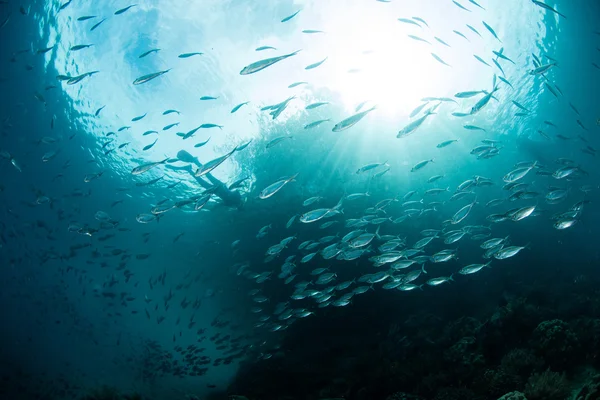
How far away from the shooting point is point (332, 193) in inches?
626

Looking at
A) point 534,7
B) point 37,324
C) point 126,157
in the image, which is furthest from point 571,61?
point 37,324

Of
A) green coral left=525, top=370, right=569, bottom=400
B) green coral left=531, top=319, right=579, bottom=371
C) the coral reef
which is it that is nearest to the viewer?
the coral reef

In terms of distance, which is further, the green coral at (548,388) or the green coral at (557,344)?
the green coral at (557,344)

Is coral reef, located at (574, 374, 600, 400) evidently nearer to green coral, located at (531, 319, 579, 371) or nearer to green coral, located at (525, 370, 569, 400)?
green coral, located at (525, 370, 569, 400)

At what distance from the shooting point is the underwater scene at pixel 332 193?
8.25 m

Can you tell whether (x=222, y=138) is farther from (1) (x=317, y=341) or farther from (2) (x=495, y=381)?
(2) (x=495, y=381)

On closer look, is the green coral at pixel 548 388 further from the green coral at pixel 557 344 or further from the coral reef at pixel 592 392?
the green coral at pixel 557 344

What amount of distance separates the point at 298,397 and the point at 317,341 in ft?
13.9

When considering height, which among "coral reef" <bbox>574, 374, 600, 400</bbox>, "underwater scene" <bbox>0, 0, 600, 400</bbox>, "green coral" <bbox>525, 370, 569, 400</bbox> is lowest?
"green coral" <bbox>525, 370, 569, 400</bbox>

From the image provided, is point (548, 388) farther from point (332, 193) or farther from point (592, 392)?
point (332, 193)

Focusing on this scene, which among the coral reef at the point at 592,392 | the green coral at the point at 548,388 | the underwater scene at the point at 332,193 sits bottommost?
the green coral at the point at 548,388

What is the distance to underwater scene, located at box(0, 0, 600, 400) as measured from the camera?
825 cm

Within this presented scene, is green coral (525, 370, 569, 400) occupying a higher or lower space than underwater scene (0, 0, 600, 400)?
lower

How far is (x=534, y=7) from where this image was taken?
582 inches
